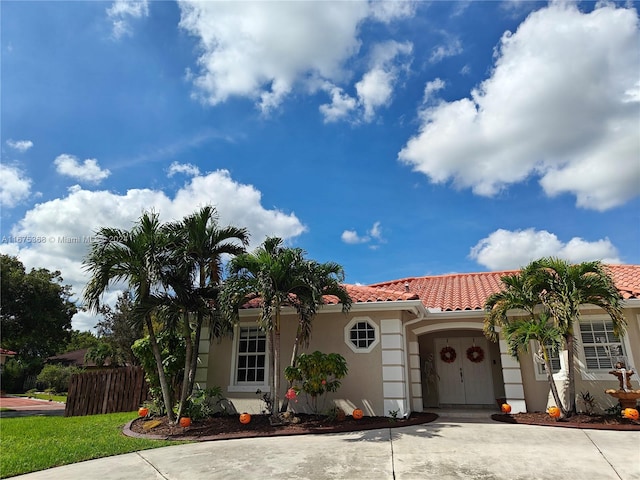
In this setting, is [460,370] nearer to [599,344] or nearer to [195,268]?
[599,344]

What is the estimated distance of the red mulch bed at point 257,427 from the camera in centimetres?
944

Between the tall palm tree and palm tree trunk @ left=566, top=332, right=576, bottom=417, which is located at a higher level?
the tall palm tree

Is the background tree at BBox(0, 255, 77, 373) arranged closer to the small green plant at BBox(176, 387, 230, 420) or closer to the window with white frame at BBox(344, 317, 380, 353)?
the small green plant at BBox(176, 387, 230, 420)

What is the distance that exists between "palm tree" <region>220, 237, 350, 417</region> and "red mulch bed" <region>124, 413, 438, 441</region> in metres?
0.72

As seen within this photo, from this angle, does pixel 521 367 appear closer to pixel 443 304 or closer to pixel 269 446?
pixel 443 304

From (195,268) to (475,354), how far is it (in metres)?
10.3

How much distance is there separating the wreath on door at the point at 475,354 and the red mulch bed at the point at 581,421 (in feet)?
12.4

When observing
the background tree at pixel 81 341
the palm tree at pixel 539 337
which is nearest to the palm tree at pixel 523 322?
the palm tree at pixel 539 337

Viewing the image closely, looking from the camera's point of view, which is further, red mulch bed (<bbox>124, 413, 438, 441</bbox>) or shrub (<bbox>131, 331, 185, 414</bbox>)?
shrub (<bbox>131, 331, 185, 414</bbox>)

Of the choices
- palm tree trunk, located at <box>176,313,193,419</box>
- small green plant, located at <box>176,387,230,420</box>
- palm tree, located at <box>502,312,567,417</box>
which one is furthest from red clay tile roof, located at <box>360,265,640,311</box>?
small green plant, located at <box>176,387,230,420</box>

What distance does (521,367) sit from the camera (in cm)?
1176

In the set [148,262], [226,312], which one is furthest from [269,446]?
[148,262]

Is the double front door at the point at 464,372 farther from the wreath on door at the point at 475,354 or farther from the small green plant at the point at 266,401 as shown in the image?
the small green plant at the point at 266,401

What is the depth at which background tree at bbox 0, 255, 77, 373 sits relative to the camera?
Answer: 1745 cm
